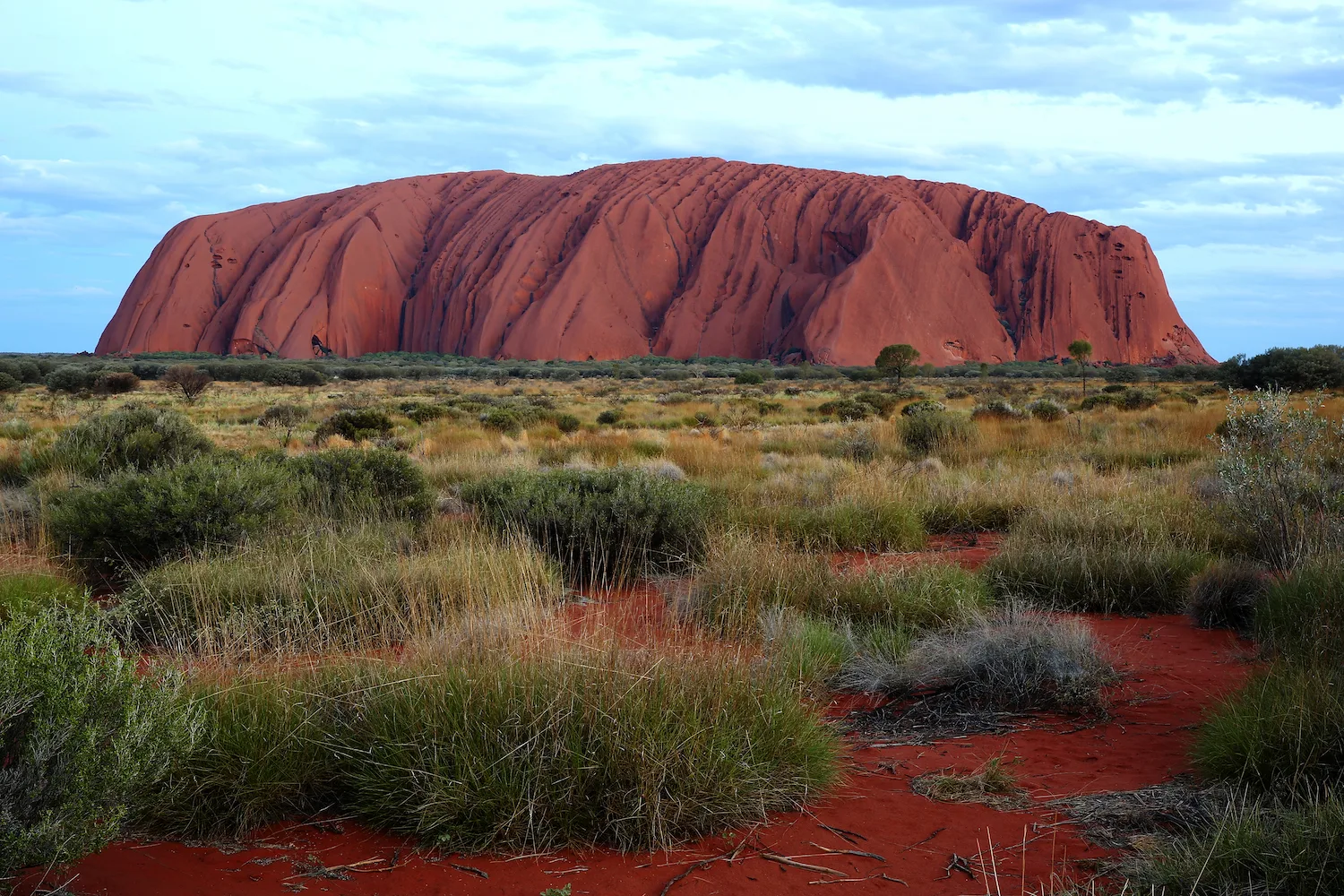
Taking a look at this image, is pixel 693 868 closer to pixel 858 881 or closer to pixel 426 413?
pixel 858 881

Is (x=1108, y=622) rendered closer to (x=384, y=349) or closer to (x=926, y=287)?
(x=926, y=287)

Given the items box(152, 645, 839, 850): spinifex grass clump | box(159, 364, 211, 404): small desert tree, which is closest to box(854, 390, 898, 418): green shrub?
box(159, 364, 211, 404): small desert tree

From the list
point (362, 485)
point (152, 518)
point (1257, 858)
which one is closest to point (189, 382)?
point (362, 485)

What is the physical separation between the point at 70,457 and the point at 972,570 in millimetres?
8855

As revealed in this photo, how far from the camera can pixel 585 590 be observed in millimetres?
6512

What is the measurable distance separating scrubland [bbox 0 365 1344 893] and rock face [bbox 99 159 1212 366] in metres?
63.5

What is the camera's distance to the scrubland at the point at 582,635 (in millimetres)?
2740

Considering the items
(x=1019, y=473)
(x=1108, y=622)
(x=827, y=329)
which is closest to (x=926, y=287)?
(x=827, y=329)

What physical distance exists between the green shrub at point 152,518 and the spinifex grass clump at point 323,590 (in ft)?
1.69

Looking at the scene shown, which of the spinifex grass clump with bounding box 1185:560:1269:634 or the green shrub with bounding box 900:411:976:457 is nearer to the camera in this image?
the spinifex grass clump with bounding box 1185:560:1269:634

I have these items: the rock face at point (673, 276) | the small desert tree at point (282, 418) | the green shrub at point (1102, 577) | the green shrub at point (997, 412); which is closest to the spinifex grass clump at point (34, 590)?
the green shrub at point (1102, 577)

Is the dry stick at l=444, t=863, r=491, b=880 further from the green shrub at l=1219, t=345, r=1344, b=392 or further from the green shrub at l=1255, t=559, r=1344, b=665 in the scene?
the green shrub at l=1219, t=345, r=1344, b=392

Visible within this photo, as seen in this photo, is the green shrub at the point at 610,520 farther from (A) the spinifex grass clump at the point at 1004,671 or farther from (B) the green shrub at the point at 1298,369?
(B) the green shrub at the point at 1298,369

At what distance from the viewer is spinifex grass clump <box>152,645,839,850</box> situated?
299 centimetres
